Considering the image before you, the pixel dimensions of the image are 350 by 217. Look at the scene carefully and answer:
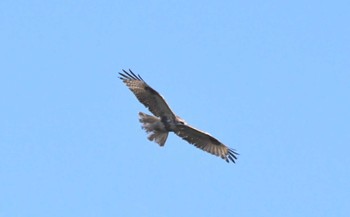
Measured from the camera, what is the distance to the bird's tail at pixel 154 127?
2706cm

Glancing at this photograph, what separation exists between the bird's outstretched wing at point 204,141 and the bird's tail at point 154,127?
484 mm

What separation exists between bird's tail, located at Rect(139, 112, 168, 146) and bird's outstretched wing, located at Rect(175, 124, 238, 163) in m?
0.48

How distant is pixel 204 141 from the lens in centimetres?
2806

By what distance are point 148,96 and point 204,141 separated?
6.84 feet

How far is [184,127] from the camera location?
2744 cm

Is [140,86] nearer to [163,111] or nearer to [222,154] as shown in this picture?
[163,111]

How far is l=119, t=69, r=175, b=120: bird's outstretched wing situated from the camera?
2695 cm

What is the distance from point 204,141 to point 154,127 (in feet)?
5.54

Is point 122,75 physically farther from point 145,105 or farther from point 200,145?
point 200,145

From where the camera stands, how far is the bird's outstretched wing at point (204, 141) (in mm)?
27578

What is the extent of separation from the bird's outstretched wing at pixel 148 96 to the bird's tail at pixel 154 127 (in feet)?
0.71

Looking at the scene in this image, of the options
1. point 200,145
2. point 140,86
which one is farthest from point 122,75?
point 200,145

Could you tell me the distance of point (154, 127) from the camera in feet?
88.9

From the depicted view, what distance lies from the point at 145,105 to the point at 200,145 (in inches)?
78.7
